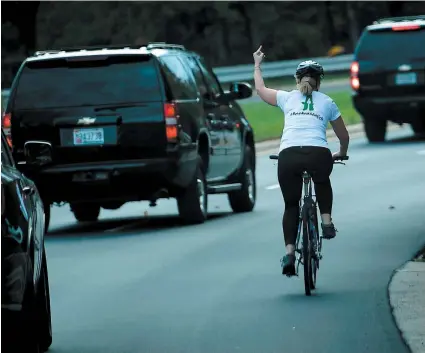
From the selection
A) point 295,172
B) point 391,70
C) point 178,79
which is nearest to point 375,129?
point 391,70

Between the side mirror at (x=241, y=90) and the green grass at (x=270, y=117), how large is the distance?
12.5 metres

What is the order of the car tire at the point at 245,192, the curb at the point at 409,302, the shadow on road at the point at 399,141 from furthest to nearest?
the shadow on road at the point at 399,141 < the car tire at the point at 245,192 < the curb at the point at 409,302

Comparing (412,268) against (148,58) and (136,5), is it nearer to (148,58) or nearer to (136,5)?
(148,58)

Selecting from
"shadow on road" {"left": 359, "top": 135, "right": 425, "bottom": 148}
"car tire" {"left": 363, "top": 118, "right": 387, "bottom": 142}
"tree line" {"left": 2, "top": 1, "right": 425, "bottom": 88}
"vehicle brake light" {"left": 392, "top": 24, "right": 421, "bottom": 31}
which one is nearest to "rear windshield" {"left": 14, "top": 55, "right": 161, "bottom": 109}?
"vehicle brake light" {"left": 392, "top": 24, "right": 421, "bottom": 31}

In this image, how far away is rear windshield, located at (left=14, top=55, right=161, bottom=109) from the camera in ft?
59.8

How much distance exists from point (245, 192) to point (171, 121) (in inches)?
100

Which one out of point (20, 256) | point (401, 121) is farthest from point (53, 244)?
point (401, 121)

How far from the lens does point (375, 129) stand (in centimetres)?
3198

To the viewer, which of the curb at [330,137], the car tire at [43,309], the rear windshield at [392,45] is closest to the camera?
the car tire at [43,309]

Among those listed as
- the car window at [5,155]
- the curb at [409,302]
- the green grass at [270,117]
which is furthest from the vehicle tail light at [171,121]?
the green grass at [270,117]

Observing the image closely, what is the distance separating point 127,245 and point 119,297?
167 inches

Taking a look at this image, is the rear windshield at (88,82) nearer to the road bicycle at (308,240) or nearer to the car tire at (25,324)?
the road bicycle at (308,240)

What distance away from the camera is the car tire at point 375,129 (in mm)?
31766

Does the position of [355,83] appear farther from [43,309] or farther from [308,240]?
[43,309]
